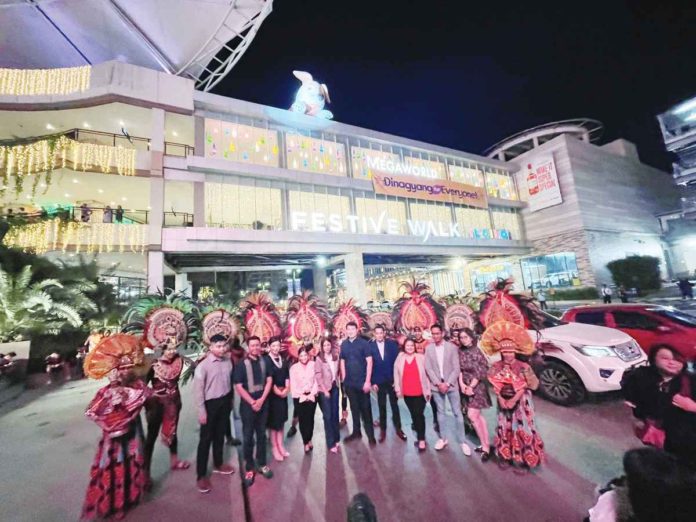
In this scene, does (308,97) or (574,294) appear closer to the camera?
(308,97)

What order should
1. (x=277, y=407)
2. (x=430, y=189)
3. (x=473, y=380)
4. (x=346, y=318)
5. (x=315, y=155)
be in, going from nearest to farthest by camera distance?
(x=473, y=380) → (x=277, y=407) → (x=346, y=318) → (x=315, y=155) → (x=430, y=189)

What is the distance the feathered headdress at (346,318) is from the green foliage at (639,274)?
80.0 ft

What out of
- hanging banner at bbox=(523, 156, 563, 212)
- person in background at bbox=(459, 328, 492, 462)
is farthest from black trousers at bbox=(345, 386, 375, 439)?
hanging banner at bbox=(523, 156, 563, 212)

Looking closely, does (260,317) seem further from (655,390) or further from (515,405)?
(655,390)

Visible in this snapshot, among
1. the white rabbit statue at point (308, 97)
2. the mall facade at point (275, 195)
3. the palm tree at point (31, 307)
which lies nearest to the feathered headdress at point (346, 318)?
the palm tree at point (31, 307)

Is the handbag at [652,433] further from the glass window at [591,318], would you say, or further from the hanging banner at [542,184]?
the hanging banner at [542,184]

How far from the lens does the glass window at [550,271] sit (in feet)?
78.3

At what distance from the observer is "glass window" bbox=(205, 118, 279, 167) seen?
16.4m

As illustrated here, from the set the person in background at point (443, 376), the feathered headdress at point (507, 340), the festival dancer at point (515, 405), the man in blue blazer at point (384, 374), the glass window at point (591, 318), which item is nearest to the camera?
the festival dancer at point (515, 405)

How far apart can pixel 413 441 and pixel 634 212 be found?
115ft

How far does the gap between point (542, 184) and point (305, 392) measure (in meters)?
28.9

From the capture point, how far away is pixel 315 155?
19500 mm

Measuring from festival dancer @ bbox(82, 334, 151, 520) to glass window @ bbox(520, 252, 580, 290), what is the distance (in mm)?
28515

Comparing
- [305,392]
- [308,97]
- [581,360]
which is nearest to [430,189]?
[308,97]
